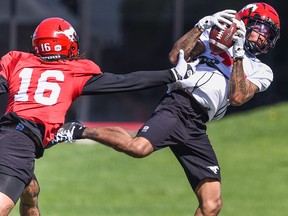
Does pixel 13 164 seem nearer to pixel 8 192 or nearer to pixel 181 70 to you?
pixel 8 192

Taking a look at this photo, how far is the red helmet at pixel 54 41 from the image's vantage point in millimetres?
8508

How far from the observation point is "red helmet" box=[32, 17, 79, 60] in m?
8.51

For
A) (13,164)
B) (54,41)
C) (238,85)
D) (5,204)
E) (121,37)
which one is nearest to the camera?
(5,204)

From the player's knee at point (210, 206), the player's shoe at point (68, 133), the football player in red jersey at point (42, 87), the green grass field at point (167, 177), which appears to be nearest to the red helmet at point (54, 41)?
the football player in red jersey at point (42, 87)

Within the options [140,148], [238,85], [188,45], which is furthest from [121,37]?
[140,148]

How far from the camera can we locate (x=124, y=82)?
8.58 meters

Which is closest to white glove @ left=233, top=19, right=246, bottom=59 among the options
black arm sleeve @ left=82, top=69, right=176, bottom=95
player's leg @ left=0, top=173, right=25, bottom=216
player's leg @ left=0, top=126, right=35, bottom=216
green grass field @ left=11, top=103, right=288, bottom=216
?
black arm sleeve @ left=82, top=69, right=176, bottom=95

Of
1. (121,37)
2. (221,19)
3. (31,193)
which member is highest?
(221,19)

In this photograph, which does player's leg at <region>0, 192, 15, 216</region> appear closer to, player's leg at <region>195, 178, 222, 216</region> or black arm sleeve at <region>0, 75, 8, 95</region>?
black arm sleeve at <region>0, 75, 8, 95</region>

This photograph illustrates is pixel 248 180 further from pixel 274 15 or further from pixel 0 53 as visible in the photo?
pixel 0 53

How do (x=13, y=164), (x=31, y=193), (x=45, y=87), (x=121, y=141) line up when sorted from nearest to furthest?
(x=13, y=164) < (x=45, y=87) < (x=121, y=141) < (x=31, y=193)

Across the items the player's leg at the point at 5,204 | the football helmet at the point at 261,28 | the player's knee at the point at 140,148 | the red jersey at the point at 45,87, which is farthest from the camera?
the football helmet at the point at 261,28

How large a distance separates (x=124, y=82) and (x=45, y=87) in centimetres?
66

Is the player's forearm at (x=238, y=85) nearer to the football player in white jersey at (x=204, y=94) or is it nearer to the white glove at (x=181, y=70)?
the football player in white jersey at (x=204, y=94)
